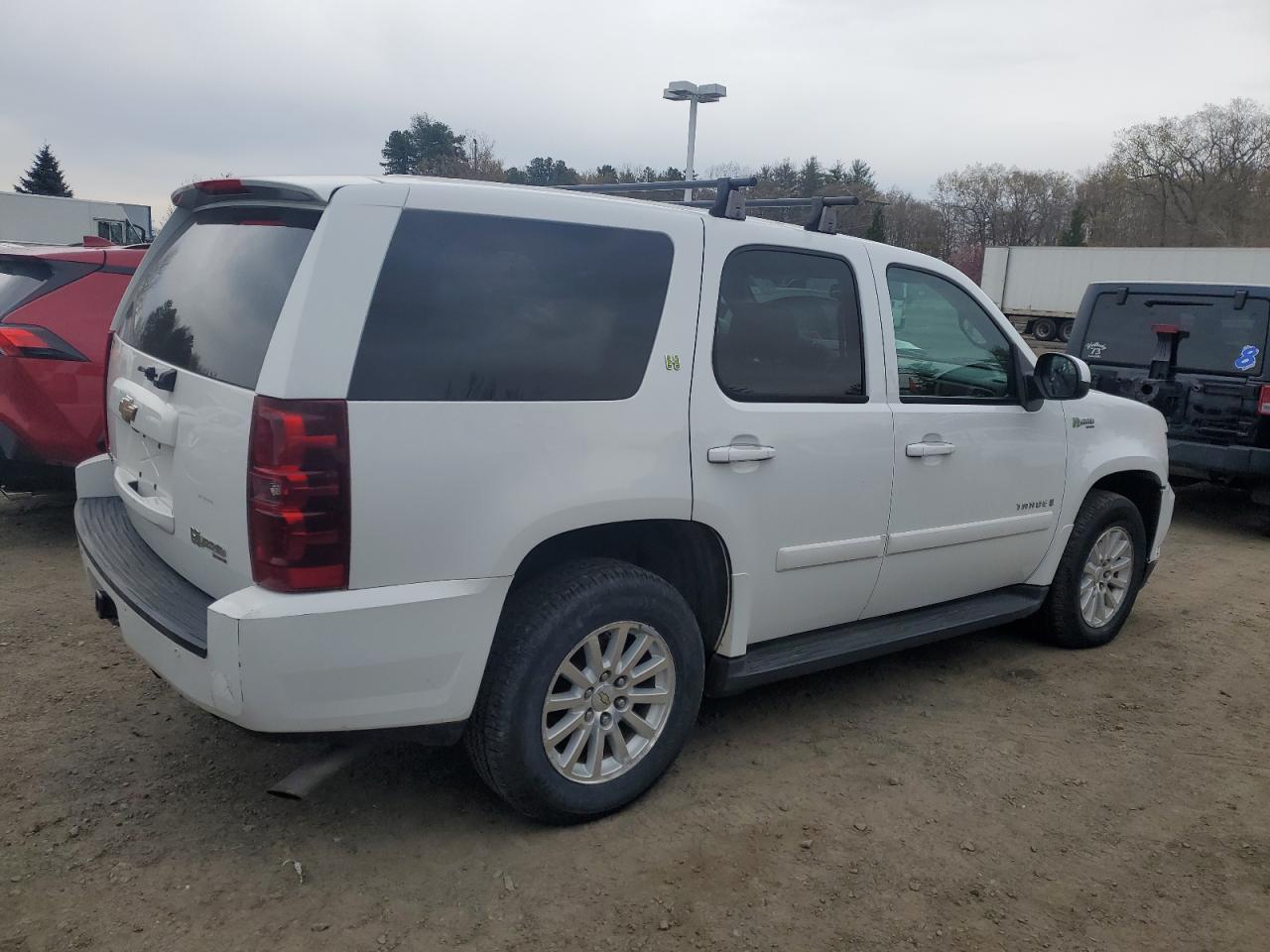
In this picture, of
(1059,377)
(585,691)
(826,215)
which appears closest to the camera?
(585,691)

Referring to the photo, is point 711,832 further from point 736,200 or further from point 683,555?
point 736,200

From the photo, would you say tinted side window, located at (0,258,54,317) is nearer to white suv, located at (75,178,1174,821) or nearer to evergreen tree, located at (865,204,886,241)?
white suv, located at (75,178,1174,821)

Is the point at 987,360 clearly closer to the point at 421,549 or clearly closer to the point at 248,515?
the point at 421,549

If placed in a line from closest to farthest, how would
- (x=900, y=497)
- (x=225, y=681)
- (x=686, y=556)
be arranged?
1. (x=225, y=681)
2. (x=686, y=556)
3. (x=900, y=497)

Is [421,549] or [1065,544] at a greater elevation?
[421,549]

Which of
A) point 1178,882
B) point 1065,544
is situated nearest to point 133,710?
point 1178,882

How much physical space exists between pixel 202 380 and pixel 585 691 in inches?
56.7

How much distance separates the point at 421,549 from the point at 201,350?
3.06 ft

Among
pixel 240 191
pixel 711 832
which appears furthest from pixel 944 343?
pixel 240 191

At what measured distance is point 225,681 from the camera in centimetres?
260

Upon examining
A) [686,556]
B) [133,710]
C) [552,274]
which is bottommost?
[133,710]

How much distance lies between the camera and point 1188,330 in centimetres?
811

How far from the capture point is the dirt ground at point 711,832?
9.00 feet

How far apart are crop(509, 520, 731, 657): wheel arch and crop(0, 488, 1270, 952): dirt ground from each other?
61 centimetres
